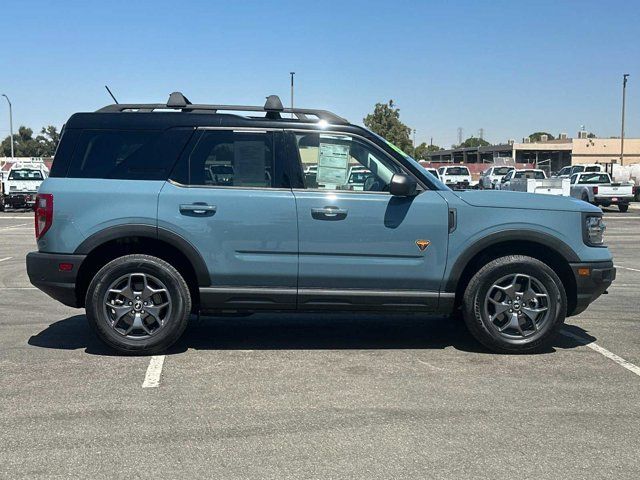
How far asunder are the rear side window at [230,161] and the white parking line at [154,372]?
59.7 inches

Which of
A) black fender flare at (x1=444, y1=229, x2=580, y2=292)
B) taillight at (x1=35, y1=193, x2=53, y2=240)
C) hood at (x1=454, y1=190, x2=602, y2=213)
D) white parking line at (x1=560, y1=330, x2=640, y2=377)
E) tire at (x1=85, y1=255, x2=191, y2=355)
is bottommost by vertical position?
white parking line at (x1=560, y1=330, x2=640, y2=377)

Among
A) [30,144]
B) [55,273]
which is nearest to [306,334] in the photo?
[55,273]

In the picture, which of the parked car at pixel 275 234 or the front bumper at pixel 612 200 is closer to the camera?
the parked car at pixel 275 234

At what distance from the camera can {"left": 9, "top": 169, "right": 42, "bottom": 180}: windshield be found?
28.5 meters

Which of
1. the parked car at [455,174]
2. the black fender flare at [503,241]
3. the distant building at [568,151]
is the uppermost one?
the distant building at [568,151]

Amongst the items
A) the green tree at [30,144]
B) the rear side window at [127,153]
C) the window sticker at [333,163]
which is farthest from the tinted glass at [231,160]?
the green tree at [30,144]

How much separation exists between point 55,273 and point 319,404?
2.61 m

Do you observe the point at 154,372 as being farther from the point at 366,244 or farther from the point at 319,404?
the point at 366,244

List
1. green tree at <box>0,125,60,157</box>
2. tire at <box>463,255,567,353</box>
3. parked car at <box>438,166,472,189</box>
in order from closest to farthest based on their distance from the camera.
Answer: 1. tire at <box>463,255,567,353</box>
2. parked car at <box>438,166,472,189</box>
3. green tree at <box>0,125,60,157</box>

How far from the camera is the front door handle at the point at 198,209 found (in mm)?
5516

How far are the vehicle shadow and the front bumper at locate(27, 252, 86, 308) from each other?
60 centimetres

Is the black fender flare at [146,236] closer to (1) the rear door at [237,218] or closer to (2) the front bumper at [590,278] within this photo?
(1) the rear door at [237,218]

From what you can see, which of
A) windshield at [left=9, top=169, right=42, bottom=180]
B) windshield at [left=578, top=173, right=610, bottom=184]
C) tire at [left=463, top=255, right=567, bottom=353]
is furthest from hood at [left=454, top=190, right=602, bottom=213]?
windshield at [left=9, top=169, right=42, bottom=180]

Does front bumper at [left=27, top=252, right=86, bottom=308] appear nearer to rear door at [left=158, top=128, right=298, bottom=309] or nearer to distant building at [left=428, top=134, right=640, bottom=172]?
rear door at [left=158, top=128, right=298, bottom=309]
